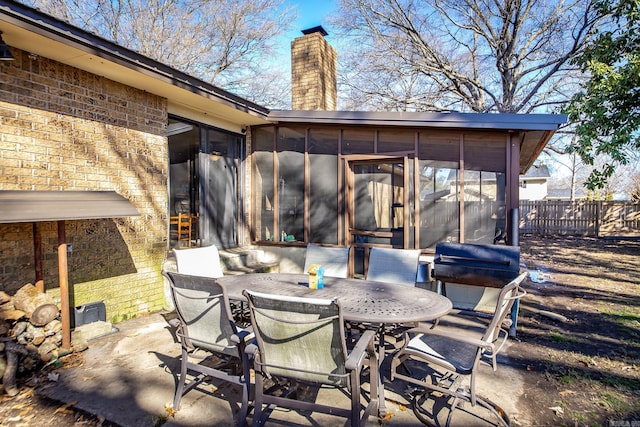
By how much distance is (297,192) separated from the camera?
6652 millimetres

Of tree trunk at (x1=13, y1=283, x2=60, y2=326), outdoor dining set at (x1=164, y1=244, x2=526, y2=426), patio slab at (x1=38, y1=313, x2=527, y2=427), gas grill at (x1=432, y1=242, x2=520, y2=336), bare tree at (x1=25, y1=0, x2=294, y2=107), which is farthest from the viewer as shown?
bare tree at (x1=25, y1=0, x2=294, y2=107)

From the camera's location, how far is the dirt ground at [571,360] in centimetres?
256

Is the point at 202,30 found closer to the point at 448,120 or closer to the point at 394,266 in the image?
the point at 448,120

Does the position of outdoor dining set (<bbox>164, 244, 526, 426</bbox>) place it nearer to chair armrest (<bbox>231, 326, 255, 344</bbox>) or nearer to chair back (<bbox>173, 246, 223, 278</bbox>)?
chair armrest (<bbox>231, 326, 255, 344</bbox>)

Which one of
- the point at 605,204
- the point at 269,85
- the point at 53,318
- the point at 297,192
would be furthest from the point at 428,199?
the point at 605,204

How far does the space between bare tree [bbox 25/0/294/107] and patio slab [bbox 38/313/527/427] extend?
12065 millimetres

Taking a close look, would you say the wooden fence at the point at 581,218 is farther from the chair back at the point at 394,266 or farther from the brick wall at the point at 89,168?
the brick wall at the point at 89,168

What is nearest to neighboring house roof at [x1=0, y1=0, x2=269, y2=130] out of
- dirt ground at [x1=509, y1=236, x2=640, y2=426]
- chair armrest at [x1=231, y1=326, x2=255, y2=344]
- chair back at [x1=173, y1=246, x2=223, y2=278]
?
chair back at [x1=173, y1=246, x2=223, y2=278]

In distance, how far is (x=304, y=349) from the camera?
2.12 metres

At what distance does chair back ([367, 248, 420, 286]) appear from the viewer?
4078 millimetres

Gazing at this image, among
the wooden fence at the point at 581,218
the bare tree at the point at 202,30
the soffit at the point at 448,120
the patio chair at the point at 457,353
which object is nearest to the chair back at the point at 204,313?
the patio chair at the point at 457,353

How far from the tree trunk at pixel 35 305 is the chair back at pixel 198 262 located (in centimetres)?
120

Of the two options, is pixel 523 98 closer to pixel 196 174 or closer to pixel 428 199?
pixel 428 199

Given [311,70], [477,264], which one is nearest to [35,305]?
[477,264]
